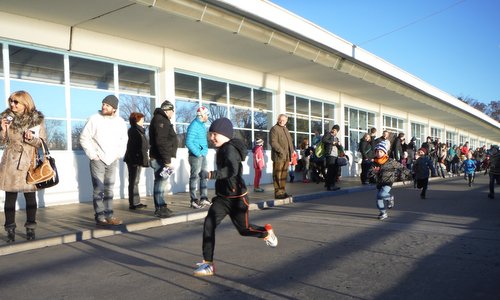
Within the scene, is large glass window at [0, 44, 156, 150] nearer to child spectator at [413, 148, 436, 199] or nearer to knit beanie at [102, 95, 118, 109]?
knit beanie at [102, 95, 118, 109]

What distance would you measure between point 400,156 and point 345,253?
38.9 feet

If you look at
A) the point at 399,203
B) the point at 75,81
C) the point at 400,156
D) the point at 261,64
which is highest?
the point at 261,64

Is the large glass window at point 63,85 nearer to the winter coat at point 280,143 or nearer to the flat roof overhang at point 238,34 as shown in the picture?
the flat roof overhang at point 238,34

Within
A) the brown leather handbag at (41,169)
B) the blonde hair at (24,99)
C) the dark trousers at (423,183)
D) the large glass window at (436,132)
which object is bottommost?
the dark trousers at (423,183)

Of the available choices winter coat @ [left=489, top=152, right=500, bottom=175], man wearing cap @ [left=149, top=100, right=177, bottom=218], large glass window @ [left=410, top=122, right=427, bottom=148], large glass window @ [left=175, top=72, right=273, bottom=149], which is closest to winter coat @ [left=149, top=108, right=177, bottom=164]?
Result: man wearing cap @ [left=149, top=100, right=177, bottom=218]

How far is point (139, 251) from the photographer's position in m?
5.46

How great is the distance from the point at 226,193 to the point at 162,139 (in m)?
3.16

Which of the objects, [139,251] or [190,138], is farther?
[190,138]

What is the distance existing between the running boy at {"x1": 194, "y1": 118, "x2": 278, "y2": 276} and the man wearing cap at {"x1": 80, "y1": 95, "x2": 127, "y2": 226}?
2.68 meters

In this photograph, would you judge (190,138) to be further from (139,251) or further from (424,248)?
(424,248)

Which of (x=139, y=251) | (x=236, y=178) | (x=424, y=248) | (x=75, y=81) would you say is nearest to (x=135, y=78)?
(x=75, y=81)

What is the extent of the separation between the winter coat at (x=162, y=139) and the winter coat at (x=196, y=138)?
0.73 m

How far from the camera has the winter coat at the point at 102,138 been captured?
21.3 ft

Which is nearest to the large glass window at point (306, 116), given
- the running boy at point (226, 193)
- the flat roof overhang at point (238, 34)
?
the flat roof overhang at point (238, 34)
